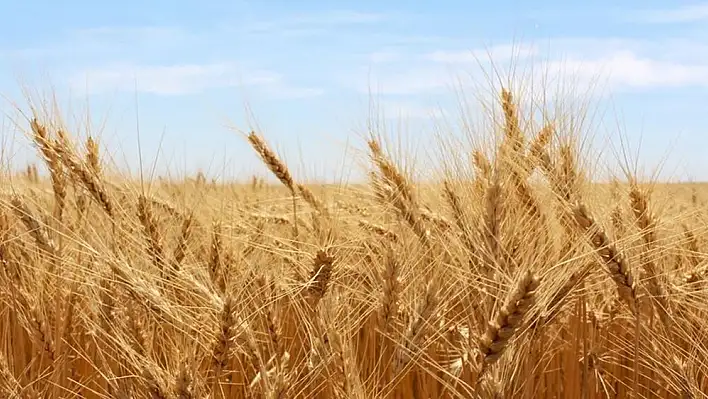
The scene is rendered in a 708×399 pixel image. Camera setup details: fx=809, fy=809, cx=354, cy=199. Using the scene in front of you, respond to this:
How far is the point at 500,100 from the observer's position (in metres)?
2.50

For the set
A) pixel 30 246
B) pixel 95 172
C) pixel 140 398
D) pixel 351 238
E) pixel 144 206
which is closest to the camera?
pixel 140 398

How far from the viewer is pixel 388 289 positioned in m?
2.21

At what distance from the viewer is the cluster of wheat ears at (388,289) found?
175 centimetres

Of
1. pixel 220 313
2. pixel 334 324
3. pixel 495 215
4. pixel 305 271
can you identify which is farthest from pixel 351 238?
pixel 220 313

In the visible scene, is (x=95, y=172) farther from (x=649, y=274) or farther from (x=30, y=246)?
(x=649, y=274)

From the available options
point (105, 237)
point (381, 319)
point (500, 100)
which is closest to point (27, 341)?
point (105, 237)

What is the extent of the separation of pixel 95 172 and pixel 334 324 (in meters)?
0.88

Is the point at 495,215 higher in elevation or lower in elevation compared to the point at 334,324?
higher

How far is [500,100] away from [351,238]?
25.2 inches

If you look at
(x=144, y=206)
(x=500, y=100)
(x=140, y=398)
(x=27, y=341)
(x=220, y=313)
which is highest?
(x=500, y=100)

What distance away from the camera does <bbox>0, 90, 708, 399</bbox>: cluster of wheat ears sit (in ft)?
5.75

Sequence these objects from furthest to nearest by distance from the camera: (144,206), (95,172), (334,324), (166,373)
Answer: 1. (95,172)
2. (144,206)
3. (334,324)
4. (166,373)

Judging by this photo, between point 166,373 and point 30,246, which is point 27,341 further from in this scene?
point 166,373

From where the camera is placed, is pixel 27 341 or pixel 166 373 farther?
pixel 27 341
